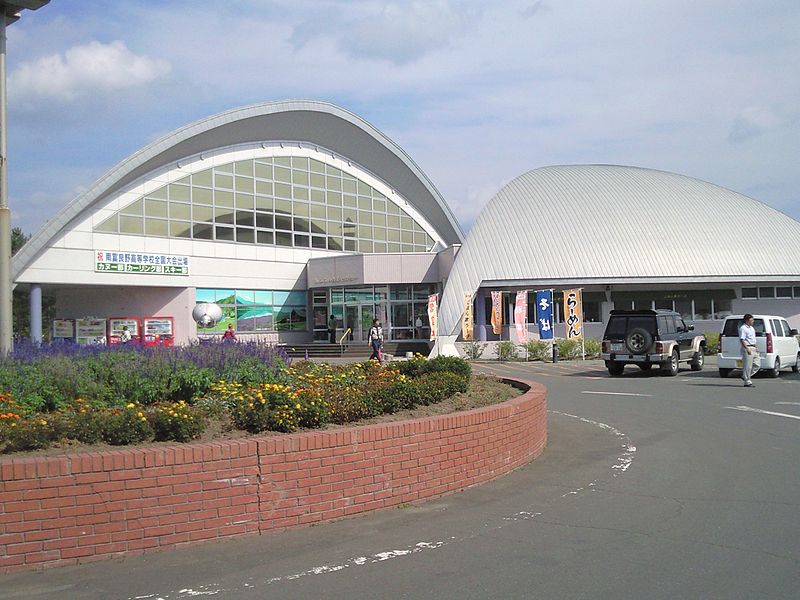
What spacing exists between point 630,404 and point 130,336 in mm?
26713

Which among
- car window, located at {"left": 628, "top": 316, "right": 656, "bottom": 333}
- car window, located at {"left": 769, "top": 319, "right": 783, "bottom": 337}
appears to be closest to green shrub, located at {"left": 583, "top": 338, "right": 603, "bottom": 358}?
car window, located at {"left": 628, "top": 316, "right": 656, "bottom": 333}

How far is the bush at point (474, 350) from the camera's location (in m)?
34.4

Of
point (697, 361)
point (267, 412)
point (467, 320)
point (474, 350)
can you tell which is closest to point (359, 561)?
point (267, 412)

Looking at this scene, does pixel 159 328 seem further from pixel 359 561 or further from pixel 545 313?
pixel 359 561

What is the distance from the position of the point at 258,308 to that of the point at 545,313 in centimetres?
1636

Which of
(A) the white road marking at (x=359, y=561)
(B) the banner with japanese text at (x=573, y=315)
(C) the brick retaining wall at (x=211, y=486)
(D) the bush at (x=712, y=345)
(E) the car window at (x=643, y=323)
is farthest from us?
(D) the bush at (x=712, y=345)

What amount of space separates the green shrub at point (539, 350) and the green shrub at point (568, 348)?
45cm

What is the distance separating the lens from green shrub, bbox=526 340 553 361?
3338 centimetres

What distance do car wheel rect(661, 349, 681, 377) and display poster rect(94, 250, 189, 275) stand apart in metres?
23.6

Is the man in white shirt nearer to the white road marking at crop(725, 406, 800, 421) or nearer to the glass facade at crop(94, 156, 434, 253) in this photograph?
the white road marking at crop(725, 406, 800, 421)

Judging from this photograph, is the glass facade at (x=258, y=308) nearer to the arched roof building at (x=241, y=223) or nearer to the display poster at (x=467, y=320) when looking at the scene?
the arched roof building at (x=241, y=223)

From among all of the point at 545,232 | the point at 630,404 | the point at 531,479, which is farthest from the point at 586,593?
the point at 545,232

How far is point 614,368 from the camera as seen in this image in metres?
24.6

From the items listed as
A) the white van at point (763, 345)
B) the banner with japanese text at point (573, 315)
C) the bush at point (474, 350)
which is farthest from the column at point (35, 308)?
the white van at point (763, 345)
